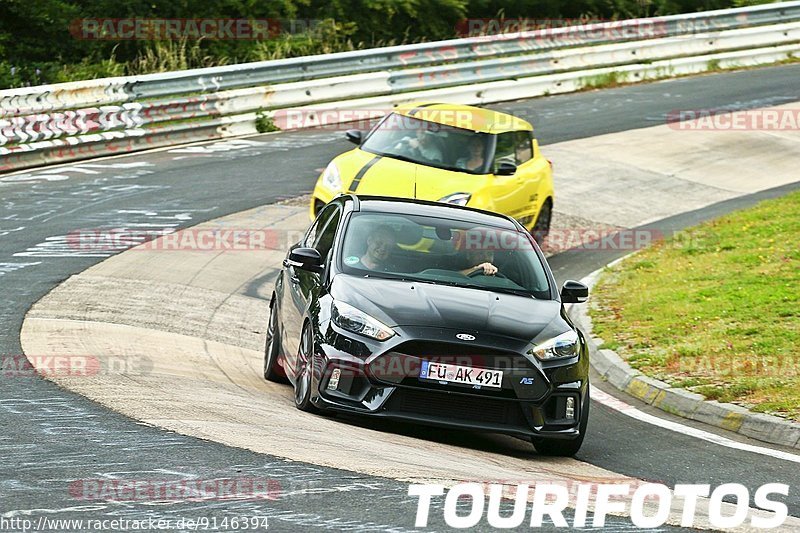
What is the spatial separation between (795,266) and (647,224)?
4.81 metres

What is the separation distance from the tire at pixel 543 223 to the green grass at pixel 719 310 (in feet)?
3.65

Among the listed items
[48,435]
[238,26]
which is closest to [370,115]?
[238,26]

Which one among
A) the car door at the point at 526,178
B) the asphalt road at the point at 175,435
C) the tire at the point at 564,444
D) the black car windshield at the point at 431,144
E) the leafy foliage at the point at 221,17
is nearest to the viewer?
the asphalt road at the point at 175,435

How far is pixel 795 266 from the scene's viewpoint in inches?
545

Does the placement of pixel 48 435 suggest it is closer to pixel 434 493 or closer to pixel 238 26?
pixel 434 493

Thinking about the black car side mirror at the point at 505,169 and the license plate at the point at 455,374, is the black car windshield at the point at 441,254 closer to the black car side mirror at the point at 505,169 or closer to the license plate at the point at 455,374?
the license plate at the point at 455,374

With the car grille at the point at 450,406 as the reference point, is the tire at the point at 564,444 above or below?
below

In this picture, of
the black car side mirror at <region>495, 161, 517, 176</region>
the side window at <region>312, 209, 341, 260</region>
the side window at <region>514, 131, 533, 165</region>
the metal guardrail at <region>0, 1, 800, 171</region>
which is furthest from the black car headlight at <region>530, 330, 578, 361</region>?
the metal guardrail at <region>0, 1, 800, 171</region>

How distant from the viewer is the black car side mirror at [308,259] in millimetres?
9141

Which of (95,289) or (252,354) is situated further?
(95,289)

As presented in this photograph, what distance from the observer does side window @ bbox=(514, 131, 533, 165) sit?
15884 millimetres

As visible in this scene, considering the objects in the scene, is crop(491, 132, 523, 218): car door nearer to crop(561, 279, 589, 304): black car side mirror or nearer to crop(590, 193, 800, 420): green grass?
crop(590, 193, 800, 420): green grass

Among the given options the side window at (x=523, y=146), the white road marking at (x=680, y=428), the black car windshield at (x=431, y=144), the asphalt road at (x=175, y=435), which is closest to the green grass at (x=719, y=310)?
the white road marking at (x=680, y=428)

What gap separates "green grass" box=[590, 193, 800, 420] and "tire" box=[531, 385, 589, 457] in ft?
6.04
